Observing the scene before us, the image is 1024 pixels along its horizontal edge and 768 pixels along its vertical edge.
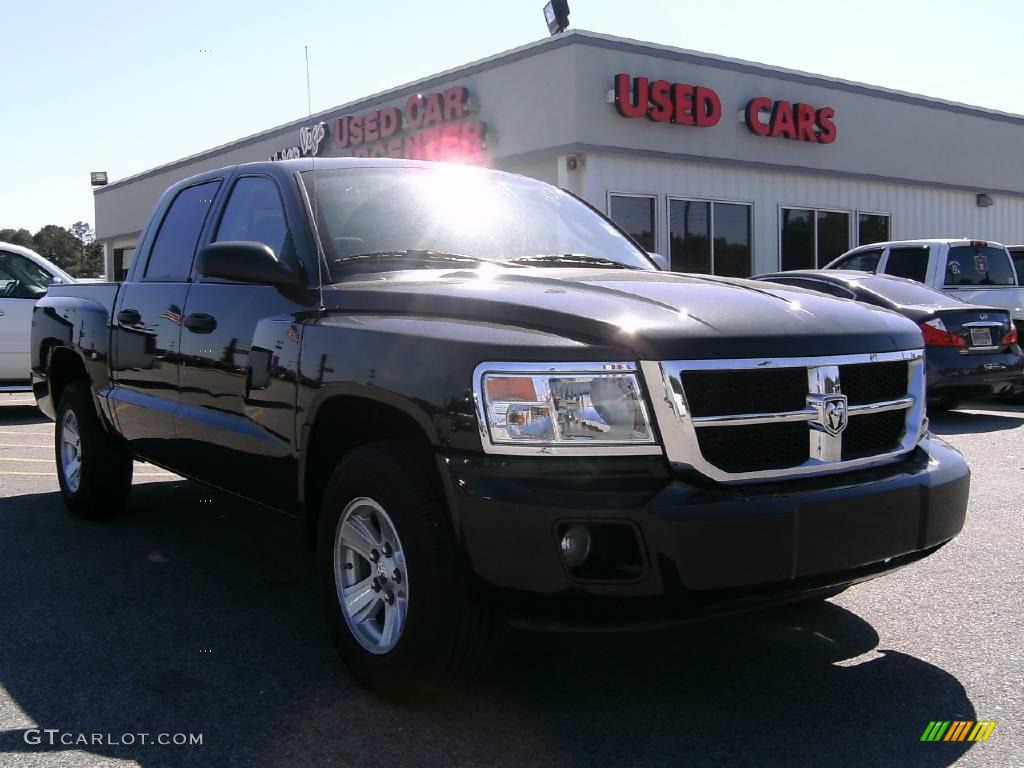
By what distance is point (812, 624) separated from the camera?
395 centimetres

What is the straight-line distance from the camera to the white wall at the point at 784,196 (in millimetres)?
16344

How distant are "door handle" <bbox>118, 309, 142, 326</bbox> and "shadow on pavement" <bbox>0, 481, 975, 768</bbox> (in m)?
1.26

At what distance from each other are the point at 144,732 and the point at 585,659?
1.45 metres

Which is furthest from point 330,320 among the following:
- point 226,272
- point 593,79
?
point 593,79

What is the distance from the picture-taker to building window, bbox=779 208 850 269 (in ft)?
61.8

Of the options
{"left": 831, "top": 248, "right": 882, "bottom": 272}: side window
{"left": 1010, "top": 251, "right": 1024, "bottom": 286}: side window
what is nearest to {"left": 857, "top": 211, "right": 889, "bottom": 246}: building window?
{"left": 1010, "top": 251, "right": 1024, "bottom": 286}: side window

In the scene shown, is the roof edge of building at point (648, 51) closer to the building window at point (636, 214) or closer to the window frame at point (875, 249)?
the building window at point (636, 214)

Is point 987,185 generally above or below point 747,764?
above

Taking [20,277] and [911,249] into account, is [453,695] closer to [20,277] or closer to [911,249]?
[20,277]

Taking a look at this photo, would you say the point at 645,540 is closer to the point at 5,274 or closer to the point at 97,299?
the point at 97,299

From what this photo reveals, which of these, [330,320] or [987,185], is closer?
[330,320]

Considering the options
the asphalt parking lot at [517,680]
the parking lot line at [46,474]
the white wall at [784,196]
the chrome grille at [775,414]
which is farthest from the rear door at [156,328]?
the white wall at [784,196]

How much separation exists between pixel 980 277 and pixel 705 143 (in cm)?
642

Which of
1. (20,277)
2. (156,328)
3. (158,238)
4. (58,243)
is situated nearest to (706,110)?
(20,277)
